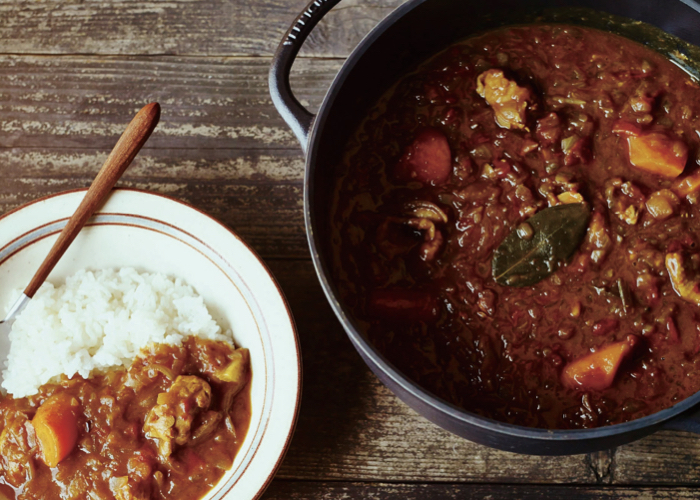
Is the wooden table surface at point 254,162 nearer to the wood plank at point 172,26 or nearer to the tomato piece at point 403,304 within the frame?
the wood plank at point 172,26

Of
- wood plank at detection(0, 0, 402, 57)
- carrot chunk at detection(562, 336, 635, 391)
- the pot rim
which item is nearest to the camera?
the pot rim

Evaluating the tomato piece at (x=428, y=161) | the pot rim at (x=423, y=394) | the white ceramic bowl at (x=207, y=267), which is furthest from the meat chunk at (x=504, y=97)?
the white ceramic bowl at (x=207, y=267)

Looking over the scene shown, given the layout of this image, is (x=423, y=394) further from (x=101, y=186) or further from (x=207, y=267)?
(x=101, y=186)

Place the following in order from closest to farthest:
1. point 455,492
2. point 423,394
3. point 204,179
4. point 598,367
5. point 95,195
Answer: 1. point 423,394
2. point 598,367
3. point 95,195
4. point 455,492
5. point 204,179

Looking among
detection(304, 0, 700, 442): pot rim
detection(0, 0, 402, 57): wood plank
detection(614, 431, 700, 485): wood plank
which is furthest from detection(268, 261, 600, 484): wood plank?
detection(0, 0, 402, 57): wood plank

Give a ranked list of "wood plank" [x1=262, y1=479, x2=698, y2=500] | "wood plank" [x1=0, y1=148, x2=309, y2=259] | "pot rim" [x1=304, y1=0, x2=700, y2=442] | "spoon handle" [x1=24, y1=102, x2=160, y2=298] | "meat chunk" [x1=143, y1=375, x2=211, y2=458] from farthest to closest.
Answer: "wood plank" [x1=0, y1=148, x2=309, y2=259], "wood plank" [x1=262, y1=479, x2=698, y2=500], "spoon handle" [x1=24, y1=102, x2=160, y2=298], "meat chunk" [x1=143, y1=375, x2=211, y2=458], "pot rim" [x1=304, y1=0, x2=700, y2=442]

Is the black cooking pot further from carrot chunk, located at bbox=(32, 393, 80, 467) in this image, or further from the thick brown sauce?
carrot chunk, located at bbox=(32, 393, 80, 467)

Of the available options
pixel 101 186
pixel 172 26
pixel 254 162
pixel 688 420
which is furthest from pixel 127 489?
pixel 172 26
